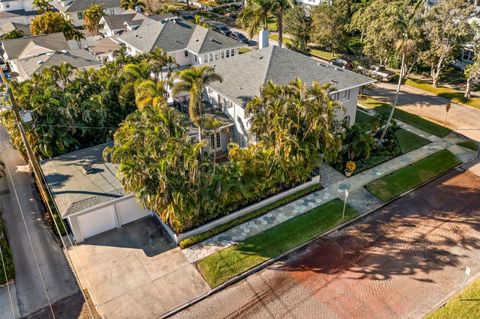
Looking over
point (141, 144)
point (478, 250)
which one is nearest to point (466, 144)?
point (478, 250)

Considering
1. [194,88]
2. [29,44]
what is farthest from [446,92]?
[29,44]

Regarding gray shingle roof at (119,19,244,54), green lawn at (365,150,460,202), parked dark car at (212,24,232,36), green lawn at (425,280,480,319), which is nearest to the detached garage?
green lawn at (365,150,460,202)

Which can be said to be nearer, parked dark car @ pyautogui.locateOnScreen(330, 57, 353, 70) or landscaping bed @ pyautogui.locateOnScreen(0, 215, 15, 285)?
landscaping bed @ pyautogui.locateOnScreen(0, 215, 15, 285)

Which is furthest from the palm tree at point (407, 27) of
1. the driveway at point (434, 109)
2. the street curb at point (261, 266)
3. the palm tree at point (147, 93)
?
the palm tree at point (147, 93)

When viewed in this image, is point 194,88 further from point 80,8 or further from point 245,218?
point 80,8

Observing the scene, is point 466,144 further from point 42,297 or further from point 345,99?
point 42,297

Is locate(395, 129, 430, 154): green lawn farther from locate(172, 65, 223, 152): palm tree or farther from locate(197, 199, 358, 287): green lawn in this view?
locate(172, 65, 223, 152): palm tree

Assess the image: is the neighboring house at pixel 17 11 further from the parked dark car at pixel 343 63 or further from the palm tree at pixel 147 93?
the parked dark car at pixel 343 63

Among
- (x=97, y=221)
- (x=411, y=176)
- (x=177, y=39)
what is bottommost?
(x=97, y=221)
